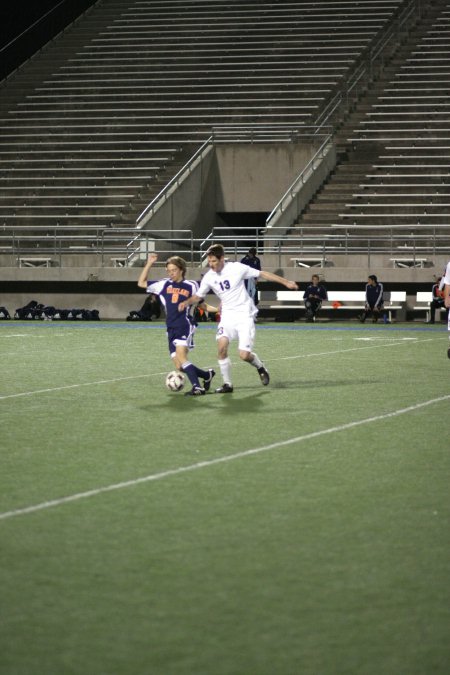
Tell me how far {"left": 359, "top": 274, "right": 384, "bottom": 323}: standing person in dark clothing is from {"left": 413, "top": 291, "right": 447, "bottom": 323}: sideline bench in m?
1.12

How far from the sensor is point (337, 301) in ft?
104

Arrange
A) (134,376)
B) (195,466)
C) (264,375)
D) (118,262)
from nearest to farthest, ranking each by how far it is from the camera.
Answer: (195,466)
(264,375)
(134,376)
(118,262)

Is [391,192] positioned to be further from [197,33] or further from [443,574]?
[443,574]

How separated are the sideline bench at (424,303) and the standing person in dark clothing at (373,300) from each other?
112 cm

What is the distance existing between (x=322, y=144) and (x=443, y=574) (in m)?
33.2

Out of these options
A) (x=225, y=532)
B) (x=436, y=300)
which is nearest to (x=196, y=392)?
(x=225, y=532)

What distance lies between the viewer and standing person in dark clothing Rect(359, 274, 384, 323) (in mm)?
30562

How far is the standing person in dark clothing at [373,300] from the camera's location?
30562 millimetres

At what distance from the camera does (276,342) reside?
2338 centimetres

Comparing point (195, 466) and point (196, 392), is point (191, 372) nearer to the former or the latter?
point (196, 392)

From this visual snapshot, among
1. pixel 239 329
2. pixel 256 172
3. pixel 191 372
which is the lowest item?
pixel 191 372

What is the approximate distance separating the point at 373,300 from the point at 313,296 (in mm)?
1591

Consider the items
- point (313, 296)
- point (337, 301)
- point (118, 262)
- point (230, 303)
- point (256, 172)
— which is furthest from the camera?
point (256, 172)

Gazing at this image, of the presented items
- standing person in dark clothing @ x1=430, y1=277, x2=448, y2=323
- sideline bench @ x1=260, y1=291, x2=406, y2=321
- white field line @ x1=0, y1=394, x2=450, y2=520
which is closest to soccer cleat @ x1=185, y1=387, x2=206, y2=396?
white field line @ x1=0, y1=394, x2=450, y2=520
